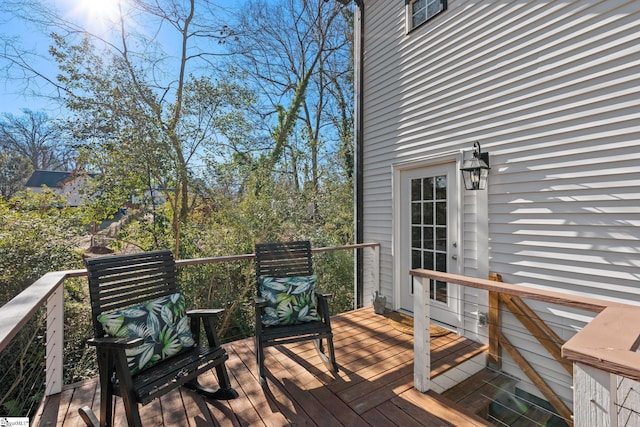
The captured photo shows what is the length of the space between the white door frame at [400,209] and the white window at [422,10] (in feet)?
5.75

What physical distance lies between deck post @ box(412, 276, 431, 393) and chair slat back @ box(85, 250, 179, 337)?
198cm

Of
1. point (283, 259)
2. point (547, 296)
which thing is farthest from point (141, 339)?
point (547, 296)

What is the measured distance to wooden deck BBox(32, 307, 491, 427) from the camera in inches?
79.1

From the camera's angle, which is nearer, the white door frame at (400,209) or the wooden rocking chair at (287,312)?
the wooden rocking chair at (287,312)

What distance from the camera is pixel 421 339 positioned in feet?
7.75

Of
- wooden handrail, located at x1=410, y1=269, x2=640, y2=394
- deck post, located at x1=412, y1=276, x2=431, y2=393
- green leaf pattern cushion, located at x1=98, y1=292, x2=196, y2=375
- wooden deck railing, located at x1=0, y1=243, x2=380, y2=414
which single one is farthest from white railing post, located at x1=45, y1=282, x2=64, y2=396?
wooden handrail, located at x1=410, y1=269, x2=640, y2=394

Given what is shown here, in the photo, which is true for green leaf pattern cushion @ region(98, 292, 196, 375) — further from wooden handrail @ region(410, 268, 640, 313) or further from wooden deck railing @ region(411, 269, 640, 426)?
wooden handrail @ region(410, 268, 640, 313)

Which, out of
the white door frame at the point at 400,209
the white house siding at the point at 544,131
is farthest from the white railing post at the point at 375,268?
the white house siding at the point at 544,131

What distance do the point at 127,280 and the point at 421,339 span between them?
2.31 m

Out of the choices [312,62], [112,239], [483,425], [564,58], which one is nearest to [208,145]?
[112,239]

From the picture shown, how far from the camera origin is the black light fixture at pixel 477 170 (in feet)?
9.85

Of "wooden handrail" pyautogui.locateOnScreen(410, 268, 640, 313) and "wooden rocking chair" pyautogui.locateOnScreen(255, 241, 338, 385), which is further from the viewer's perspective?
"wooden rocking chair" pyautogui.locateOnScreen(255, 241, 338, 385)

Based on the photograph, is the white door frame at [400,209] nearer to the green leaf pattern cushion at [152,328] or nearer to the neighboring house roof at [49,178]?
the green leaf pattern cushion at [152,328]

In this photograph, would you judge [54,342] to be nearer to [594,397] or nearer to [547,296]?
[594,397]
